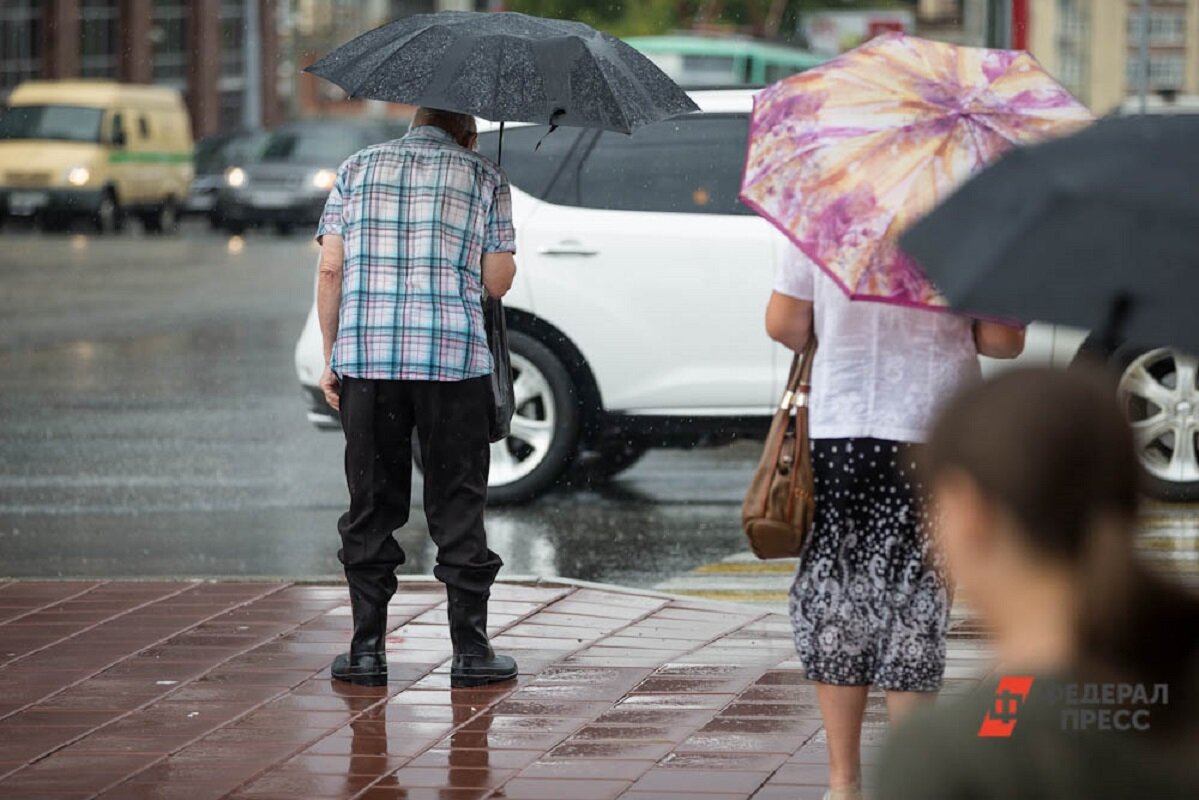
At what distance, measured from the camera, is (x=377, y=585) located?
589 centimetres

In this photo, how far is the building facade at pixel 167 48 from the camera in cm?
5241

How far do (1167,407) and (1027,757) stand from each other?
7604 mm

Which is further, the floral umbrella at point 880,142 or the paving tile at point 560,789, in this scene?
A: the paving tile at point 560,789

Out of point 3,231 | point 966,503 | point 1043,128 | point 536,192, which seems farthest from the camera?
point 3,231

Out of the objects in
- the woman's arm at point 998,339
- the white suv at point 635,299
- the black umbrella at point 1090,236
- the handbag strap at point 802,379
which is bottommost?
the white suv at point 635,299

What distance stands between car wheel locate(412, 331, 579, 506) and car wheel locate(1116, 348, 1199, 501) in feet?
7.53

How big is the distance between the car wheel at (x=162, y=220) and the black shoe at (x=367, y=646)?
31467 millimetres

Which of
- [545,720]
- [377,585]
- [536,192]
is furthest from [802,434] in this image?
[536,192]

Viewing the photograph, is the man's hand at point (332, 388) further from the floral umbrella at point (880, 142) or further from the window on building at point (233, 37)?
the window on building at point (233, 37)

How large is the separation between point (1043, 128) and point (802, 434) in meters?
0.77

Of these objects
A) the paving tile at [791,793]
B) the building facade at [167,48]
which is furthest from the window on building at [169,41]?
the paving tile at [791,793]

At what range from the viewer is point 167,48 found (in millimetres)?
60750

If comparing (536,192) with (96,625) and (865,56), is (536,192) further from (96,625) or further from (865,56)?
(865,56)

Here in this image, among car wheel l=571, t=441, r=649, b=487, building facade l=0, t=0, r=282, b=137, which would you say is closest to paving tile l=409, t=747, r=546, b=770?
car wheel l=571, t=441, r=649, b=487
